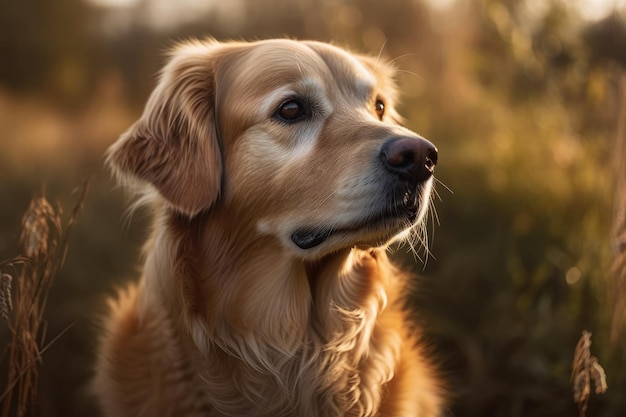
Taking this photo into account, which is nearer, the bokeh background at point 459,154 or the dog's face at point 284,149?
the dog's face at point 284,149

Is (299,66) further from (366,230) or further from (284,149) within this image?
(366,230)

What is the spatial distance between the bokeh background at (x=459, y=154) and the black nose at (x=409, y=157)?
125 centimetres

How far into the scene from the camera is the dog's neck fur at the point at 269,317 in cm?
248

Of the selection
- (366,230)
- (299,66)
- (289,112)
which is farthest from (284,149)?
(366,230)

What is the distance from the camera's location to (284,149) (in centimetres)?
250

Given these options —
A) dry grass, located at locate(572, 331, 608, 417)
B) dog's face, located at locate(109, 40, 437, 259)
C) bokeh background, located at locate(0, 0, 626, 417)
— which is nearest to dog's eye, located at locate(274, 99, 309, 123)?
dog's face, located at locate(109, 40, 437, 259)

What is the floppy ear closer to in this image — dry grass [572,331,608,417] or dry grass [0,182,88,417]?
dry grass [0,182,88,417]

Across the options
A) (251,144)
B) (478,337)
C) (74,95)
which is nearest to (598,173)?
(478,337)

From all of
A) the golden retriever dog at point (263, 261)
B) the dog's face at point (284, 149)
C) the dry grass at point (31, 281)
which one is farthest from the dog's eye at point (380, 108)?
the dry grass at point (31, 281)

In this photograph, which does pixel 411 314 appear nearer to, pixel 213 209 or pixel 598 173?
pixel 213 209

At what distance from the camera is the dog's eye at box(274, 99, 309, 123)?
8.39 feet

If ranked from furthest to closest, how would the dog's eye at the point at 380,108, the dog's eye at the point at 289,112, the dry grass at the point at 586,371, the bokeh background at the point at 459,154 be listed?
1. the bokeh background at the point at 459,154
2. the dog's eye at the point at 380,108
3. the dog's eye at the point at 289,112
4. the dry grass at the point at 586,371

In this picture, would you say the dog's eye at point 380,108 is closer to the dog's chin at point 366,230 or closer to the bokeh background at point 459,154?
the dog's chin at point 366,230

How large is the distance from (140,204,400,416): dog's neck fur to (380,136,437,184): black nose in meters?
0.41
